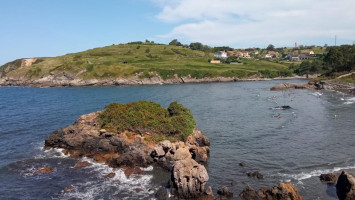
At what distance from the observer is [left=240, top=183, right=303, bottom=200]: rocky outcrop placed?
90.0 ft

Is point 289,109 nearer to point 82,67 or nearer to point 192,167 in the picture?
point 192,167

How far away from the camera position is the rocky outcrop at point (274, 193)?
90.0ft

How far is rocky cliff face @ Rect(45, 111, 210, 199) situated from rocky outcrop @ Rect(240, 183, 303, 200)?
577 cm

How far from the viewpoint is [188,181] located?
29.2 meters

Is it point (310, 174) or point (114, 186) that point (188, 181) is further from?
point (310, 174)

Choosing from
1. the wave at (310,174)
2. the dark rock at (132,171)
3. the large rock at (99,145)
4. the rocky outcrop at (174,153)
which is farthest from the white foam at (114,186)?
the wave at (310,174)

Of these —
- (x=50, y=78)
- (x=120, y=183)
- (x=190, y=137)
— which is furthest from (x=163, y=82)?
(x=120, y=183)

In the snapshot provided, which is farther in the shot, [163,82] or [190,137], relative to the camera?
[163,82]

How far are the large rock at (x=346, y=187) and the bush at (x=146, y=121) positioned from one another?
20.0 metres

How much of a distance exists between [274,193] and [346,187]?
23.1 feet

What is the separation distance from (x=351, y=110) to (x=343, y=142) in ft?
101

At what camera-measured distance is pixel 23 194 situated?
30531 mm

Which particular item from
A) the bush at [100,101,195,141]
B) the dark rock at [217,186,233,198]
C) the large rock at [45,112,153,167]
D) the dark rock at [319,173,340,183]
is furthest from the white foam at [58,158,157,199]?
the dark rock at [319,173,340,183]

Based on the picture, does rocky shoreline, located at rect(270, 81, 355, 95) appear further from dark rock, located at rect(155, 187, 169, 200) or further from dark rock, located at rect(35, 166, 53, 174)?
dark rock, located at rect(35, 166, 53, 174)
